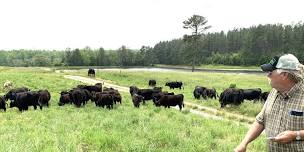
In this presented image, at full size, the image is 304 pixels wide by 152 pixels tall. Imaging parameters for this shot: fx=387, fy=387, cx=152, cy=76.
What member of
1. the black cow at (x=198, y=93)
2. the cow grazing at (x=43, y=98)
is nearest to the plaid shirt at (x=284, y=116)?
the cow grazing at (x=43, y=98)

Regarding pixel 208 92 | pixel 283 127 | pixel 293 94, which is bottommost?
pixel 208 92

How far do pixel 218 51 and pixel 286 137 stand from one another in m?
136

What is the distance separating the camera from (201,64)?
406 feet

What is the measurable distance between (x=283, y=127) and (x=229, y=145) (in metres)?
5.66

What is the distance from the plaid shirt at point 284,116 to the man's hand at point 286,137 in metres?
0.17

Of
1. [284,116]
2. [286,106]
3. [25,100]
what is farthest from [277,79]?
[25,100]

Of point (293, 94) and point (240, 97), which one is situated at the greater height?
point (293, 94)

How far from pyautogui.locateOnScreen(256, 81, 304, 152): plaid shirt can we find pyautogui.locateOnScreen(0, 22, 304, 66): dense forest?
290ft

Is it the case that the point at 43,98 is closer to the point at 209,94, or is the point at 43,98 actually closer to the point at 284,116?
the point at 209,94

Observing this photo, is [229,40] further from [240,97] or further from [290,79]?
[290,79]

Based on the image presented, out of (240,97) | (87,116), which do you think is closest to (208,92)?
(240,97)

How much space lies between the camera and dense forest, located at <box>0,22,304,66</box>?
10628cm

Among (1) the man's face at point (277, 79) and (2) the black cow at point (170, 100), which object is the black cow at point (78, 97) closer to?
(2) the black cow at point (170, 100)

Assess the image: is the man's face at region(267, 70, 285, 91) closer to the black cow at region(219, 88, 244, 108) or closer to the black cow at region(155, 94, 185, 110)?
the black cow at region(155, 94, 185, 110)
